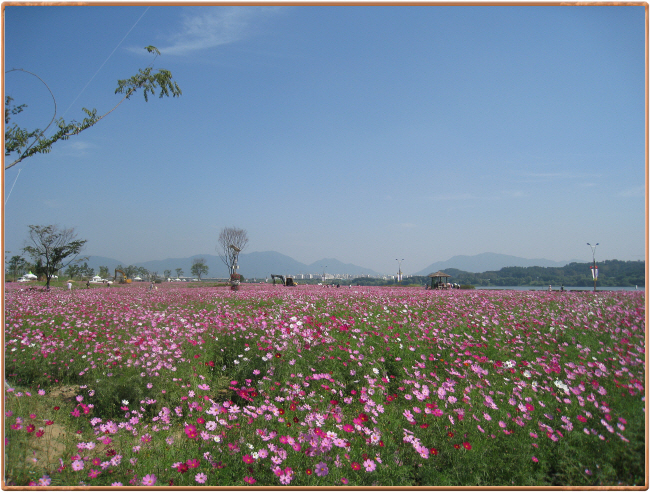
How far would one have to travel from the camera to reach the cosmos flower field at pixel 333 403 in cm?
232

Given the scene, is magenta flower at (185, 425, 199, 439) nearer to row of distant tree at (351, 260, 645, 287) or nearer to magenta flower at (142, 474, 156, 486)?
magenta flower at (142, 474, 156, 486)

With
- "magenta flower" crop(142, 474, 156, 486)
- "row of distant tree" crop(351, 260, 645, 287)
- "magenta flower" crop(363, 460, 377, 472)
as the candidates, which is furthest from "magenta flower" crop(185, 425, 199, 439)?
"row of distant tree" crop(351, 260, 645, 287)

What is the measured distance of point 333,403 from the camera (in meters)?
3.23

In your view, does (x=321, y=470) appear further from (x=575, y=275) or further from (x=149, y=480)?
(x=575, y=275)

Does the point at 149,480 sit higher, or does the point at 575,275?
the point at 575,275

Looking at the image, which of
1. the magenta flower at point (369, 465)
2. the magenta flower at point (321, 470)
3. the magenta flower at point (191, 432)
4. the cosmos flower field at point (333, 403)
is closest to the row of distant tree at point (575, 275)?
the cosmos flower field at point (333, 403)

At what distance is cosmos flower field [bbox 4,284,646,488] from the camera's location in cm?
232

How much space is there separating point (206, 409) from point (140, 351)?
1.74 m

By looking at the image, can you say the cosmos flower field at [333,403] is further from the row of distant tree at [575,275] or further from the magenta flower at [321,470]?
the row of distant tree at [575,275]

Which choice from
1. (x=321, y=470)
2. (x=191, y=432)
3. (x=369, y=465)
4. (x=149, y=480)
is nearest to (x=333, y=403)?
(x=369, y=465)

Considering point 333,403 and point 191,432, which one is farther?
point 333,403

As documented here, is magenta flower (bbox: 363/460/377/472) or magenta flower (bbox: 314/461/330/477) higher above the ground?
magenta flower (bbox: 314/461/330/477)

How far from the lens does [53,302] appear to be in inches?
330

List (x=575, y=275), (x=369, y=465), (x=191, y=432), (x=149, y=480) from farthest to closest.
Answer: (x=575, y=275) < (x=191, y=432) < (x=369, y=465) < (x=149, y=480)
